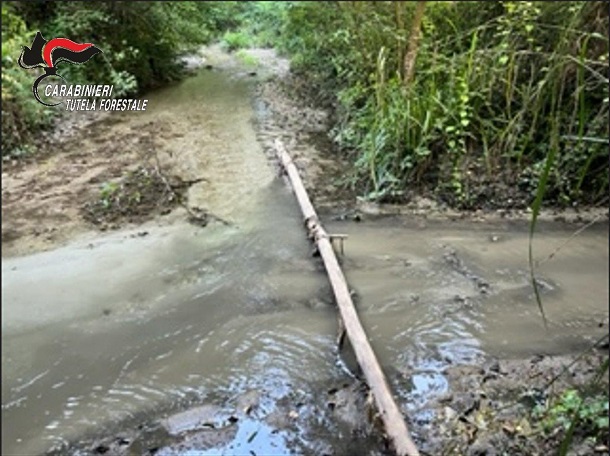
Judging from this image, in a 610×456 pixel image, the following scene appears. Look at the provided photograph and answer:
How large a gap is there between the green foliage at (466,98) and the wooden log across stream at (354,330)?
57 cm

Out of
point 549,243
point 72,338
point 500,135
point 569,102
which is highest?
point 569,102

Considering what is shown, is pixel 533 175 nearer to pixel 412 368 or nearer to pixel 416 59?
pixel 416 59

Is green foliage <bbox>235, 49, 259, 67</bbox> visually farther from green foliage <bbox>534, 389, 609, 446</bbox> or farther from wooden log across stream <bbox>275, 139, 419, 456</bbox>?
green foliage <bbox>534, 389, 609, 446</bbox>

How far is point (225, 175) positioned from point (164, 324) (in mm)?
1416

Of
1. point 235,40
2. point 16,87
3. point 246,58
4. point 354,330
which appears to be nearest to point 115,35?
point 16,87

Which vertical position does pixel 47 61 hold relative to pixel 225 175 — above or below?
above

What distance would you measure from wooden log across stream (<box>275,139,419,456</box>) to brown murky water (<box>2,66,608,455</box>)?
0.15 meters

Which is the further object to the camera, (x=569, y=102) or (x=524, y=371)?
(x=569, y=102)

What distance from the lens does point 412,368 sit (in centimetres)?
307

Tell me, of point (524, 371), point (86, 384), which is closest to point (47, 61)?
point (86, 384)

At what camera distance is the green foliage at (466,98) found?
413 centimetres

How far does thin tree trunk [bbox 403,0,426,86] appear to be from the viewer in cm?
447

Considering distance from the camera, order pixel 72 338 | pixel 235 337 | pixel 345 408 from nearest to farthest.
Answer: pixel 345 408, pixel 72 338, pixel 235 337

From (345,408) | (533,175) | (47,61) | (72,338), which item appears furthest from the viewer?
(533,175)
